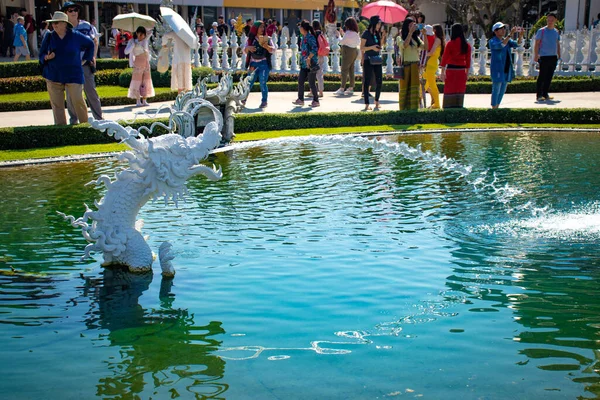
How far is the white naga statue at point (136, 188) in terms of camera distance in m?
6.49

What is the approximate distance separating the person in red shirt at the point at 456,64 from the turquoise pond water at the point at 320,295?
611 cm

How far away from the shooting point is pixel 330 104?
18875 millimetres

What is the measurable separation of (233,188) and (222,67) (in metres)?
15.9

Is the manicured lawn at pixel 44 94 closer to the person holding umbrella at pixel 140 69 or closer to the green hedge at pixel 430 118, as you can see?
the person holding umbrella at pixel 140 69

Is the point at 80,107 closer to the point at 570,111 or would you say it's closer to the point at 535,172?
the point at 535,172

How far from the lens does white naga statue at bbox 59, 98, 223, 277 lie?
256 inches

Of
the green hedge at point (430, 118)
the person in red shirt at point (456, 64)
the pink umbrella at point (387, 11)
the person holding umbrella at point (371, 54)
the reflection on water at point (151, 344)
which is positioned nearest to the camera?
the reflection on water at point (151, 344)

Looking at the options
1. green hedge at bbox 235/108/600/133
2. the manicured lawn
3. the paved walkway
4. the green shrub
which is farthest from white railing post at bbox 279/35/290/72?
green hedge at bbox 235/108/600/133

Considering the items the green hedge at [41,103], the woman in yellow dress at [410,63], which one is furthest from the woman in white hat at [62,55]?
the woman in yellow dress at [410,63]

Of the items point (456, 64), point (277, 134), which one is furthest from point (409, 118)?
point (277, 134)

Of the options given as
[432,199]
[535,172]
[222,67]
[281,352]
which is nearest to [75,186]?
[432,199]

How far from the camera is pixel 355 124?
15633 millimetres

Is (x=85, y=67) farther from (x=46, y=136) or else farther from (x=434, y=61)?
(x=434, y=61)

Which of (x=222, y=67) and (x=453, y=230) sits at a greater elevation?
(x=222, y=67)
